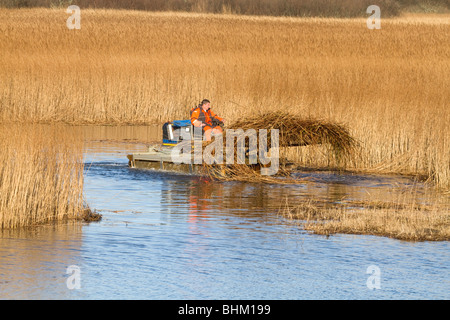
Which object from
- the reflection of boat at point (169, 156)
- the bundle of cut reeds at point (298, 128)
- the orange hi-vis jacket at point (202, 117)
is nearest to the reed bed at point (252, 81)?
the bundle of cut reeds at point (298, 128)

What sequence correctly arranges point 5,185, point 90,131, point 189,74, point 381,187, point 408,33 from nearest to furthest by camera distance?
point 5,185, point 381,187, point 90,131, point 189,74, point 408,33

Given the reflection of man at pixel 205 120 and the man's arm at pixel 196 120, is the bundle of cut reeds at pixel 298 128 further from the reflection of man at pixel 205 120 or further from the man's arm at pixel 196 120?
the man's arm at pixel 196 120

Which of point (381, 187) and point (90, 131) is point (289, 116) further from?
point (90, 131)

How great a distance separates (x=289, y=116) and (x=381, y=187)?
7.31ft

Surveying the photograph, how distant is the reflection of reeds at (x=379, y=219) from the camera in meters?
10.7

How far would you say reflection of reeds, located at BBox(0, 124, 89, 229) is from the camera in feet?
34.4

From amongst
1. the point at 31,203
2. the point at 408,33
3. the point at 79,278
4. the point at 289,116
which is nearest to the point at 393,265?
the point at 79,278

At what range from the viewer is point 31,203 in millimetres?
10812

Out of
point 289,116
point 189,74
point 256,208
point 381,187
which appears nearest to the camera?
point 256,208

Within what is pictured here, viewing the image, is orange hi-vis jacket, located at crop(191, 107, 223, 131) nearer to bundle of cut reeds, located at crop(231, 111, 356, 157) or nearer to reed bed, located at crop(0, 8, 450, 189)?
bundle of cut reeds, located at crop(231, 111, 356, 157)

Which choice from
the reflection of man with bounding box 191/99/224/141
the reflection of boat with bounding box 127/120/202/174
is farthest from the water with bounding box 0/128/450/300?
the reflection of man with bounding box 191/99/224/141

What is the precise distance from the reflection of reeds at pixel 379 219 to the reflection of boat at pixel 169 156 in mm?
3394

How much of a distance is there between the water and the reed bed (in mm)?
3575
